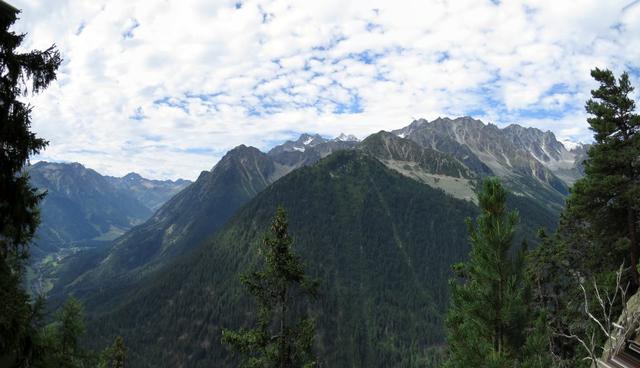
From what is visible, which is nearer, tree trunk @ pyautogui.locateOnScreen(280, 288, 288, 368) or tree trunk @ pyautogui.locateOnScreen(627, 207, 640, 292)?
tree trunk @ pyautogui.locateOnScreen(280, 288, 288, 368)

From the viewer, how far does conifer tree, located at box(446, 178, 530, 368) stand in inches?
672

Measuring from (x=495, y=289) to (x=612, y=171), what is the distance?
16146mm

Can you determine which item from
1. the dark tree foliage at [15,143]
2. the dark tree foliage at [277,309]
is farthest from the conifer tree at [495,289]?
the dark tree foliage at [15,143]

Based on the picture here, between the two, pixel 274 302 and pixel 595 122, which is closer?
pixel 274 302

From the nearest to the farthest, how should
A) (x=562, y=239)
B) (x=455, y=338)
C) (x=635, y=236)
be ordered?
(x=455, y=338) < (x=635, y=236) < (x=562, y=239)

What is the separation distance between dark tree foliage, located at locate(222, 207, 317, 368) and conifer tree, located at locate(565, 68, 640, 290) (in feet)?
64.6

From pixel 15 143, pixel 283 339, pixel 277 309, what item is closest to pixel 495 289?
pixel 283 339

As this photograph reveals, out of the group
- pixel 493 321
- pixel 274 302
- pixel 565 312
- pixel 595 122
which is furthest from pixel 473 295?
pixel 595 122

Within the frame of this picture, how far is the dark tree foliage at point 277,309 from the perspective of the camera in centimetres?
2178

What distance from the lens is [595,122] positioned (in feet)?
91.5

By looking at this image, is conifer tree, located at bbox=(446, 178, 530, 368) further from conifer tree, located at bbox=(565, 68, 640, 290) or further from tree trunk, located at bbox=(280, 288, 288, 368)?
conifer tree, located at bbox=(565, 68, 640, 290)

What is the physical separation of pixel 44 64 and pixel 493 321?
19.1 metres

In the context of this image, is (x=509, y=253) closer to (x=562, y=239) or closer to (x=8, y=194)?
(x=8, y=194)

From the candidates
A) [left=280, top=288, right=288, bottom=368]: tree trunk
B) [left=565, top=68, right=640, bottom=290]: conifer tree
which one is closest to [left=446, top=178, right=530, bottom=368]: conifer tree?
[left=280, top=288, right=288, bottom=368]: tree trunk
